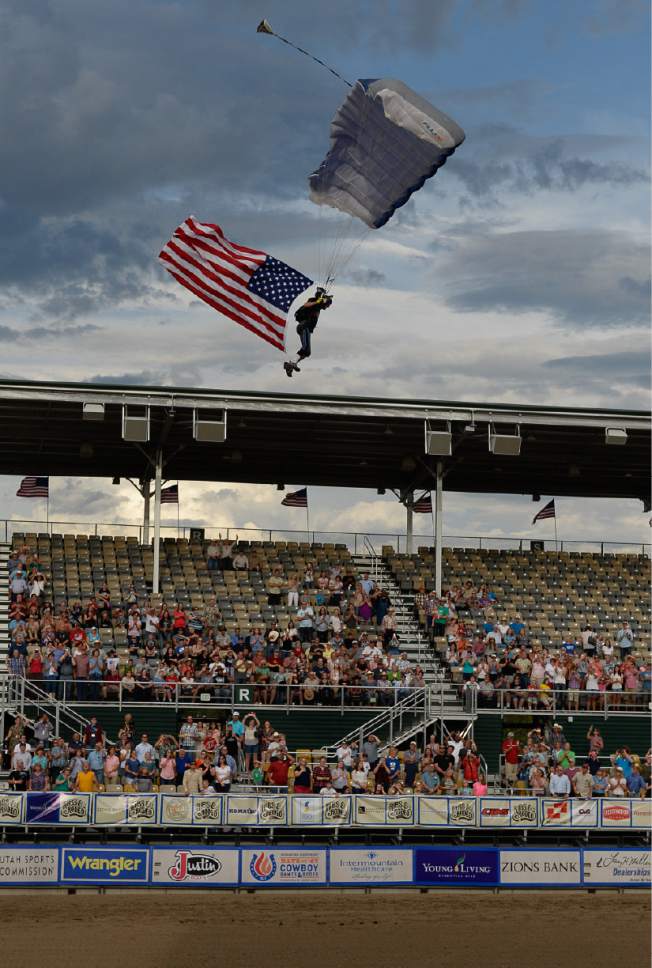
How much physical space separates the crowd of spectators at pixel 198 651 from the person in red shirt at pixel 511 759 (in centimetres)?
250

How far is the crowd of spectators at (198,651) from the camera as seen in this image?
29219 mm

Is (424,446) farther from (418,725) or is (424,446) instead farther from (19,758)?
(19,758)

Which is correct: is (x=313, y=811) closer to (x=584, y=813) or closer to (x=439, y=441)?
(x=584, y=813)

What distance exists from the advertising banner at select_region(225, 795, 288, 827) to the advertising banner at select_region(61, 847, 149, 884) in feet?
5.77

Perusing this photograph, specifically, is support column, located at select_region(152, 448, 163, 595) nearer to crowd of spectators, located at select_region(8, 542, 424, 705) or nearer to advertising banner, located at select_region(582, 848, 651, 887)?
crowd of spectators, located at select_region(8, 542, 424, 705)

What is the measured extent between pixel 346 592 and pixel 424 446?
4.72m

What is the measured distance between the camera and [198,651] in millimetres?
30250

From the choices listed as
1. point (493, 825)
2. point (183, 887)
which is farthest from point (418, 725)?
point (183, 887)

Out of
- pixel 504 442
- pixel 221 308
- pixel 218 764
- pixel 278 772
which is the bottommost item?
pixel 278 772

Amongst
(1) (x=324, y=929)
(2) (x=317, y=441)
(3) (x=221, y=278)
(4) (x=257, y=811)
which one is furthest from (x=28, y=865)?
(2) (x=317, y=441)

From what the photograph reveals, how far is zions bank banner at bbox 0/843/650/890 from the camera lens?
24.3m

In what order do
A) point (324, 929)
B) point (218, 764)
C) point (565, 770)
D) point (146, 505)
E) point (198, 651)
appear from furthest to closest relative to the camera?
point (146, 505), point (198, 651), point (565, 770), point (218, 764), point (324, 929)

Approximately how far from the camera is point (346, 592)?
34.6 metres

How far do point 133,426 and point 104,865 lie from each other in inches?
454
